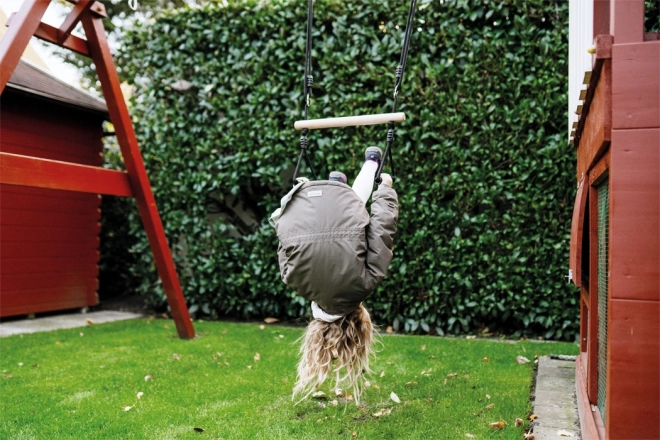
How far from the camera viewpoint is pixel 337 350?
2.68 metres

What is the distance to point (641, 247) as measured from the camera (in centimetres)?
167

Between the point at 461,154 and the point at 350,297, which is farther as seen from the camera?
the point at 461,154

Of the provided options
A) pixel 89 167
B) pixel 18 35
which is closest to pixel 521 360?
pixel 89 167

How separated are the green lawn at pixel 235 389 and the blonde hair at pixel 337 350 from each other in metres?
0.22

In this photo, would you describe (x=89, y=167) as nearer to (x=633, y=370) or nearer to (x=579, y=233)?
(x=579, y=233)

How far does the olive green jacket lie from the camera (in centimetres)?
238

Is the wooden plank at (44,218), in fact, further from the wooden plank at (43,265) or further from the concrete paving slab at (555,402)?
the concrete paving slab at (555,402)

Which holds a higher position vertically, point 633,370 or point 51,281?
point 633,370

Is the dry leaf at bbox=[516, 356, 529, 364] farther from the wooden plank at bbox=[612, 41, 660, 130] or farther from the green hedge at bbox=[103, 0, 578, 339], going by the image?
the wooden plank at bbox=[612, 41, 660, 130]

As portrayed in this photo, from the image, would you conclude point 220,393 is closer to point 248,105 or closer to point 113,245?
point 248,105

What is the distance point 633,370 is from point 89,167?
366cm

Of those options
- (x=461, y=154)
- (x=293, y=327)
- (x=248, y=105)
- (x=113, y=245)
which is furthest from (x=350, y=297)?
(x=113, y=245)

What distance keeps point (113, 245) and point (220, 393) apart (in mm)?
4139

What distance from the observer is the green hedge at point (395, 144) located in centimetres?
440
